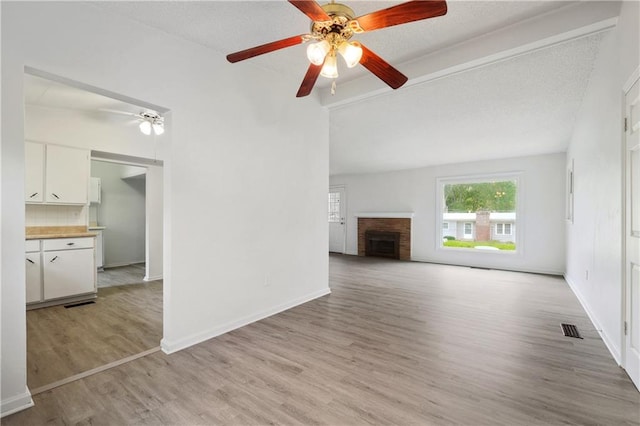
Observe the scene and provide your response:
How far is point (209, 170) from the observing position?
108 inches

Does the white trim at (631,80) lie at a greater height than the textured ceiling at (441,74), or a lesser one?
lesser

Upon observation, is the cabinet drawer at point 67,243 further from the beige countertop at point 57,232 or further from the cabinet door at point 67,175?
the cabinet door at point 67,175

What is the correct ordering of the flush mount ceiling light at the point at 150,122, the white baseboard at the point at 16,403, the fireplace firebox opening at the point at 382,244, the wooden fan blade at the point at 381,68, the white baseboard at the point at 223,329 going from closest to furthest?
1. the white baseboard at the point at 16,403
2. the wooden fan blade at the point at 381,68
3. the white baseboard at the point at 223,329
4. the flush mount ceiling light at the point at 150,122
5. the fireplace firebox opening at the point at 382,244

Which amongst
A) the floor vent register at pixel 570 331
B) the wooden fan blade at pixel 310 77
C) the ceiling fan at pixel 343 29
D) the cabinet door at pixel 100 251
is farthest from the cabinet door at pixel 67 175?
the floor vent register at pixel 570 331

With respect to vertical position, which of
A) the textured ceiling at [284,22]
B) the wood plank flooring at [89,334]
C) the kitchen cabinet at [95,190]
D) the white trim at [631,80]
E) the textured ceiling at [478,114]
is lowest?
the wood plank flooring at [89,334]

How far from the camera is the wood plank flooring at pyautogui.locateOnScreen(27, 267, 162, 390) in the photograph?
87.4 inches

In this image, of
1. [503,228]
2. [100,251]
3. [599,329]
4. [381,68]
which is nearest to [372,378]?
[381,68]

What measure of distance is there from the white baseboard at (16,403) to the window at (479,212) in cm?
718

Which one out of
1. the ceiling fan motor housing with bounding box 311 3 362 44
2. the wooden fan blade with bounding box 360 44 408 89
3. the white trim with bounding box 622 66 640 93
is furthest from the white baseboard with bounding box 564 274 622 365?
the ceiling fan motor housing with bounding box 311 3 362 44

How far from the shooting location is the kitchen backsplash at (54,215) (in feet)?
13.0

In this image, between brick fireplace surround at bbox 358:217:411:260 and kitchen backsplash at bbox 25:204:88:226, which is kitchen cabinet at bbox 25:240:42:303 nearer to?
kitchen backsplash at bbox 25:204:88:226

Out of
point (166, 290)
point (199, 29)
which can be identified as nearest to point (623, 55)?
point (199, 29)

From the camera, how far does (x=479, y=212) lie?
6.82 meters

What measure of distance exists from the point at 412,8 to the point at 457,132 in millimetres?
3990
